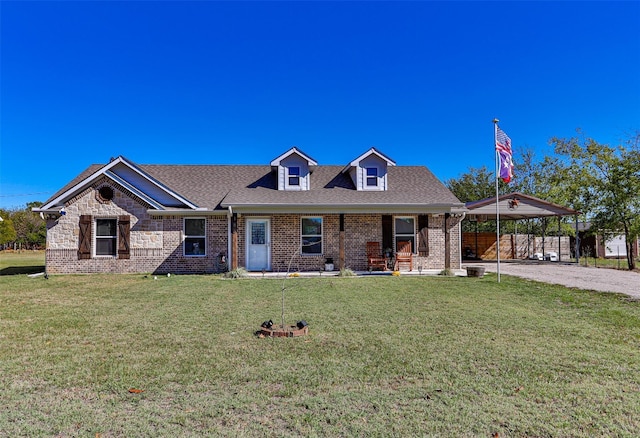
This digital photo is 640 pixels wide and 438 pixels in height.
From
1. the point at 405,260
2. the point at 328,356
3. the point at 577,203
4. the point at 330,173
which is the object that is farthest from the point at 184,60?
the point at 577,203

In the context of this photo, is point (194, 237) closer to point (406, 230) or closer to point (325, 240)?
point (325, 240)

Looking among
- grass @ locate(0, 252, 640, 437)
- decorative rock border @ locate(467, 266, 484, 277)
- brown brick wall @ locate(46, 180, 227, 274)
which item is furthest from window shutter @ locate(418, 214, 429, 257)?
brown brick wall @ locate(46, 180, 227, 274)

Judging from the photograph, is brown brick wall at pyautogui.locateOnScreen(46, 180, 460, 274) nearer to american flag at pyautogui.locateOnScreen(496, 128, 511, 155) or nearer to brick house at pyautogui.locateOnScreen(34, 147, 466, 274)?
brick house at pyautogui.locateOnScreen(34, 147, 466, 274)

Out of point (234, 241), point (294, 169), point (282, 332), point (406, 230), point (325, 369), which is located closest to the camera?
point (325, 369)

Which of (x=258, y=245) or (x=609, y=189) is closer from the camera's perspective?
(x=258, y=245)

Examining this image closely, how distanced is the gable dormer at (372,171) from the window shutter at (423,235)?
226 centimetres

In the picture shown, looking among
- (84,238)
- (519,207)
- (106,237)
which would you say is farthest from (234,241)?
(519,207)

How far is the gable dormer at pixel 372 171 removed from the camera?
54.6ft

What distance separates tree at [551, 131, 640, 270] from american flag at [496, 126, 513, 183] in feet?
33.8

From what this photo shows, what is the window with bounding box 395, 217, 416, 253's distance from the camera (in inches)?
627

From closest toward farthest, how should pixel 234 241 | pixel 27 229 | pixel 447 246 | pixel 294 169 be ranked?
1. pixel 234 241
2. pixel 447 246
3. pixel 294 169
4. pixel 27 229

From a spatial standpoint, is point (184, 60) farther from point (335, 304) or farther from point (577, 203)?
→ point (577, 203)

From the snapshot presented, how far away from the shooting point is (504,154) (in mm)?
12695

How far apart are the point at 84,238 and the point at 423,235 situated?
13.8 m
